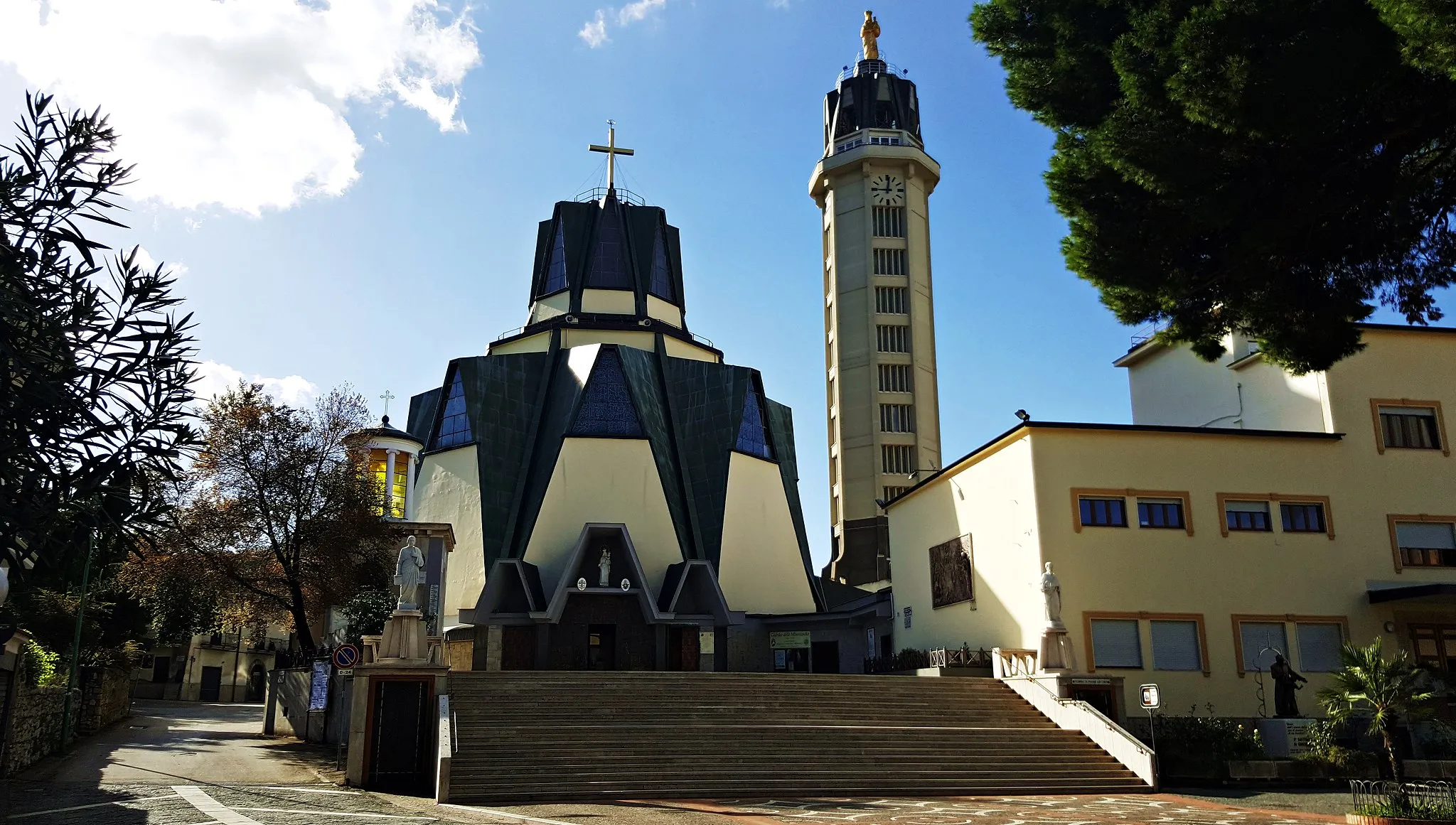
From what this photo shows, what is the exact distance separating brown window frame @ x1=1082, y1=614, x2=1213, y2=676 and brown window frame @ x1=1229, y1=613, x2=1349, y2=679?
669 millimetres

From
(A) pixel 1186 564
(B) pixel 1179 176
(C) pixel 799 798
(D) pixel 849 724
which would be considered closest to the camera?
(B) pixel 1179 176

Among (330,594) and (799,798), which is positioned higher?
(330,594)

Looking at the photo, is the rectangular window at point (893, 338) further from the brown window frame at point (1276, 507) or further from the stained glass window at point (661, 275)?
the brown window frame at point (1276, 507)

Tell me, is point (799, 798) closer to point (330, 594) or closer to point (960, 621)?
point (960, 621)

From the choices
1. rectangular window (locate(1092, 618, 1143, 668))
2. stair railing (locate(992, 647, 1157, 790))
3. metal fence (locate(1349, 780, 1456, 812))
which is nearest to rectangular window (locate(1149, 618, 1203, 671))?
rectangular window (locate(1092, 618, 1143, 668))

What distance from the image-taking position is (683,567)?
3525cm

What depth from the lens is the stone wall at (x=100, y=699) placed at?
27.2m

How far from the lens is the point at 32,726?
19.0 metres

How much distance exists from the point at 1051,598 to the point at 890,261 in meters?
32.2

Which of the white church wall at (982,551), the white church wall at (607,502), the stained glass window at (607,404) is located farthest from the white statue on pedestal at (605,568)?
the white church wall at (982,551)

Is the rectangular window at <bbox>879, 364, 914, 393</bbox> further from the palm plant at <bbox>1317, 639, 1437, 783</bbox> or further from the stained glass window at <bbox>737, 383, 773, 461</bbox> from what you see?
the palm plant at <bbox>1317, 639, 1437, 783</bbox>

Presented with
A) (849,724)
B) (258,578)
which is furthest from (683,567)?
(849,724)

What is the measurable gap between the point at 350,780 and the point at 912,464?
114 feet

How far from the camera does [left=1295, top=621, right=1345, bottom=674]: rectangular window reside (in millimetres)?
22719
